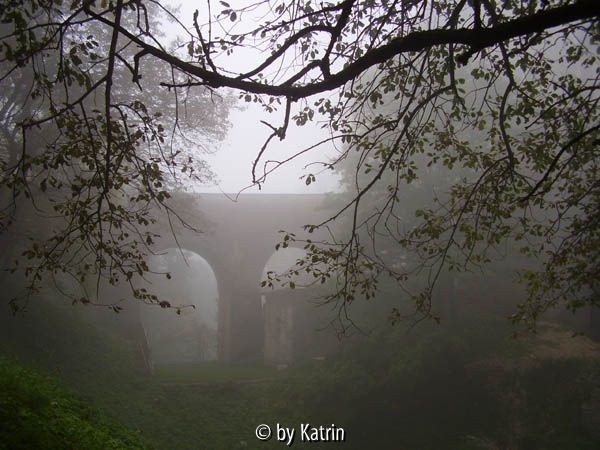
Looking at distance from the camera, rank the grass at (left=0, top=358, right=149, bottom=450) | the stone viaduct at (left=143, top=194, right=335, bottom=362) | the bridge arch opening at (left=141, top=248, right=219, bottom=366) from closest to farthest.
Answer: the grass at (left=0, top=358, right=149, bottom=450) → the stone viaduct at (left=143, top=194, right=335, bottom=362) → the bridge arch opening at (left=141, top=248, right=219, bottom=366)

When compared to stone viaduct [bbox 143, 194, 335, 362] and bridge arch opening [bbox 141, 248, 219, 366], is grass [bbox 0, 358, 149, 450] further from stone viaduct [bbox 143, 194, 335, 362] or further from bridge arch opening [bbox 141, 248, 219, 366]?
bridge arch opening [bbox 141, 248, 219, 366]

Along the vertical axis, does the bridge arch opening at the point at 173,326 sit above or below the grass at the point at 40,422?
above

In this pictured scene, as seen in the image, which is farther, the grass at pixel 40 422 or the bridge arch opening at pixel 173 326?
the bridge arch opening at pixel 173 326

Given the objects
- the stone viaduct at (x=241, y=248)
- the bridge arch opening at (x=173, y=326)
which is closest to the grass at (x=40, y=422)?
the stone viaduct at (x=241, y=248)

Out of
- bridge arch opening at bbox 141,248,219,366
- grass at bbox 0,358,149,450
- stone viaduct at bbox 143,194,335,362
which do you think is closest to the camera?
grass at bbox 0,358,149,450

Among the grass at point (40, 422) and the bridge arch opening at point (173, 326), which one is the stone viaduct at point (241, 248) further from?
the grass at point (40, 422)

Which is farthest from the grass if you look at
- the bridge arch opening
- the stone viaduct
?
the bridge arch opening

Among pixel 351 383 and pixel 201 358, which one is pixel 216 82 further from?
pixel 201 358

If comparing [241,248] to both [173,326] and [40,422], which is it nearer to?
[173,326]

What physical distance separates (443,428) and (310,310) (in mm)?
7736

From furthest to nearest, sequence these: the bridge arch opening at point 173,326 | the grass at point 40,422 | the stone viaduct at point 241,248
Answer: the bridge arch opening at point 173,326 < the stone viaduct at point 241,248 < the grass at point 40,422

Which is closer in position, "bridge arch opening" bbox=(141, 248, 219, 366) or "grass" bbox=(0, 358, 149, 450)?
"grass" bbox=(0, 358, 149, 450)

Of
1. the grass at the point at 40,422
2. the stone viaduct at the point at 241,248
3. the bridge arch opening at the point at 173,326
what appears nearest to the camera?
the grass at the point at 40,422

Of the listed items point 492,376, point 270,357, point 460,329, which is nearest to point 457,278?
point 460,329
